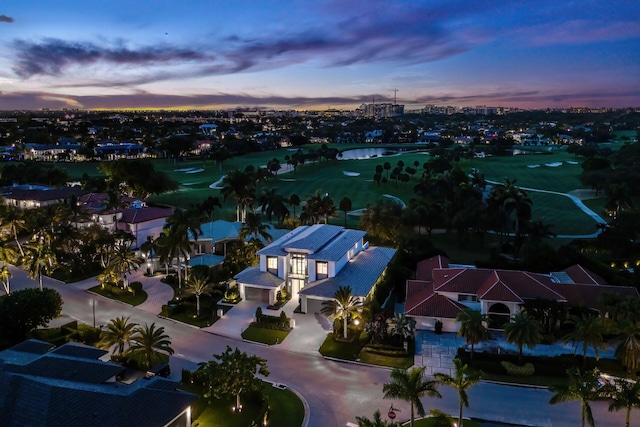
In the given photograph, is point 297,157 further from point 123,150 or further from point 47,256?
point 47,256

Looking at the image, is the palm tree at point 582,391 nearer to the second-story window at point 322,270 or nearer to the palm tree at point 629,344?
the palm tree at point 629,344

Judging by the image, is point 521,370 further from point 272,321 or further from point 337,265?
point 272,321

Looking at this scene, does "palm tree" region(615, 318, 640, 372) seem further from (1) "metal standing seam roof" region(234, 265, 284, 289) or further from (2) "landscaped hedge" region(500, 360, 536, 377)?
(1) "metal standing seam roof" region(234, 265, 284, 289)

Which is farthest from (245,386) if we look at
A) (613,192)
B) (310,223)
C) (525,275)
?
(613,192)

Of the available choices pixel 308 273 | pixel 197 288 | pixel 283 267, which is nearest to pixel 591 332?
→ pixel 308 273

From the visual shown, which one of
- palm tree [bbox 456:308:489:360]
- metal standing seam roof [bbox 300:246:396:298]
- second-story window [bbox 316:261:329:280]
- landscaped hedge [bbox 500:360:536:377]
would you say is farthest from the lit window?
landscaped hedge [bbox 500:360:536:377]

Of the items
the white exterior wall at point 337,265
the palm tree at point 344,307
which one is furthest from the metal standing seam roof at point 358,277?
the palm tree at point 344,307
